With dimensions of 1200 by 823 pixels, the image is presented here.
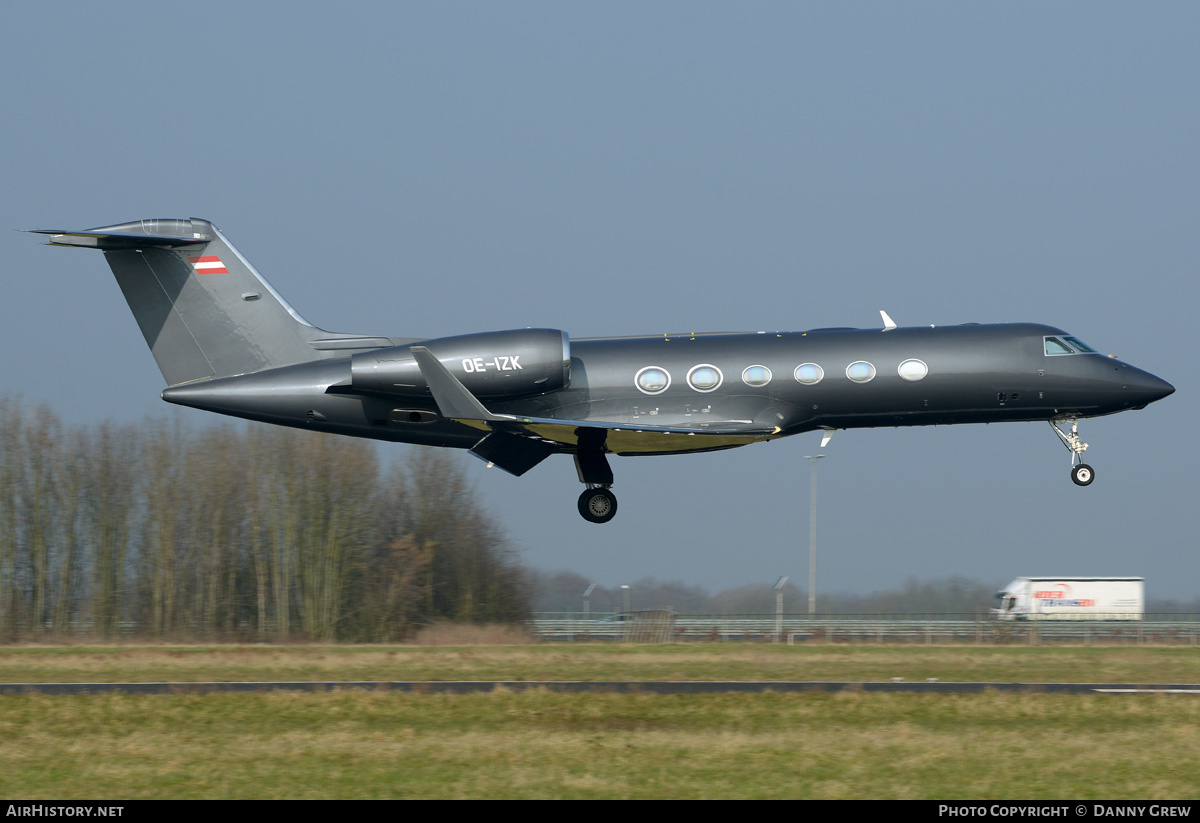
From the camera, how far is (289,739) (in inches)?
528

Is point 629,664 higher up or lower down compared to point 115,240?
lower down

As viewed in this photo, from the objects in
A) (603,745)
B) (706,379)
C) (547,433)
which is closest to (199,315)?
(547,433)

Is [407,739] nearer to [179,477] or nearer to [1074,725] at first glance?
[1074,725]

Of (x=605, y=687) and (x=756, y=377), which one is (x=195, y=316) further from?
(x=605, y=687)

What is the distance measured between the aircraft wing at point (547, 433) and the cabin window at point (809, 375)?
1.00m

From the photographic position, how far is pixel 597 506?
74.9 feet

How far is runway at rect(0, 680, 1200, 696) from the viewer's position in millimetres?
17000

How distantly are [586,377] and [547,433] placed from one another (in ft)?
4.41

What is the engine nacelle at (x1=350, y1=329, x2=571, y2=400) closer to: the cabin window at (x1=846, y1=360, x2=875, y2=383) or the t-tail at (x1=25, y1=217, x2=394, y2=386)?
the t-tail at (x1=25, y1=217, x2=394, y2=386)

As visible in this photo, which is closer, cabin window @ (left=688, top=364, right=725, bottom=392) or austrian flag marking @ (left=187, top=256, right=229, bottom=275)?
cabin window @ (left=688, top=364, right=725, bottom=392)

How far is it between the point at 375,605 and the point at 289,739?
29239 mm

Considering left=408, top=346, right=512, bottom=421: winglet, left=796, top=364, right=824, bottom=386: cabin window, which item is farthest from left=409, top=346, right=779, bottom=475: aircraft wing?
left=796, top=364, right=824, bottom=386: cabin window

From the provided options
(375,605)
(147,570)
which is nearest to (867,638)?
(375,605)

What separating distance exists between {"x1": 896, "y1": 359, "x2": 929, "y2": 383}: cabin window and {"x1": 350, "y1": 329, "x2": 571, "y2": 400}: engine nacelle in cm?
595
